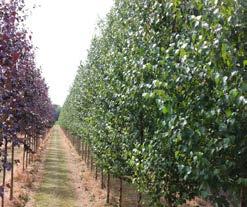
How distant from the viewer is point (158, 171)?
8320mm

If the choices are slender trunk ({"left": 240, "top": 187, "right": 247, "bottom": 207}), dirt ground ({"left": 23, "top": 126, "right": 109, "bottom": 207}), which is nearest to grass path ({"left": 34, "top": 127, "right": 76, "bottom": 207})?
dirt ground ({"left": 23, "top": 126, "right": 109, "bottom": 207})

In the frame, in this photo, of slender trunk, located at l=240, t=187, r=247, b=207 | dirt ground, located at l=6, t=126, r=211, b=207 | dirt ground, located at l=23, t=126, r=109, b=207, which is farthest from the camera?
dirt ground, located at l=23, t=126, r=109, b=207

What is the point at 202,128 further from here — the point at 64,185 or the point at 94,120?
the point at 64,185

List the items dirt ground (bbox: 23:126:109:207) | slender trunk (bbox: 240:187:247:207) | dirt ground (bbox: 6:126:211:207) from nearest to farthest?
slender trunk (bbox: 240:187:247:207) → dirt ground (bbox: 6:126:211:207) → dirt ground (bbox: 23:126:109:207)

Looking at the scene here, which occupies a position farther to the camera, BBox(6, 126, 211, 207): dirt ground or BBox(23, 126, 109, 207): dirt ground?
BBox(23, 126, 109, 207): dirt ground

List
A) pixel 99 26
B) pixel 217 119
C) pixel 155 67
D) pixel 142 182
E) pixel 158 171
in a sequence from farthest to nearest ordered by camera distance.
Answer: pixel 99 26 < pixel 142 182 < pixel 158 171 < pixel 155 67 < pixel 217 119

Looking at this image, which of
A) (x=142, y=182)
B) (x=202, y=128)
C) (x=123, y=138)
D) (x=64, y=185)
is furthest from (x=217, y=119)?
(x=64, y=185)

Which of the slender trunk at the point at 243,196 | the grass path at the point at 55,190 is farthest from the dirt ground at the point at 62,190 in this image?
the slender trunk at the point at 243,196

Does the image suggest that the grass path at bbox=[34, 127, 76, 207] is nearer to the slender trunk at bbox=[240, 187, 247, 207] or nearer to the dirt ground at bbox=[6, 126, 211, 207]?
the dirt ground at bbox=[6, 126, 211, 207]

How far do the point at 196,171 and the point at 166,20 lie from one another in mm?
3937

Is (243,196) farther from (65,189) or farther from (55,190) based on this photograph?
(65,189)

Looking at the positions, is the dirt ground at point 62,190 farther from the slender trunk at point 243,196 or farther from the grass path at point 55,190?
the slender trunk at point 243,196

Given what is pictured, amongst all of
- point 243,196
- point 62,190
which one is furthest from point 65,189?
point 243,196

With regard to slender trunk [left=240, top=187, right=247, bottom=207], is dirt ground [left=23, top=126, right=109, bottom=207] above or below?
below
